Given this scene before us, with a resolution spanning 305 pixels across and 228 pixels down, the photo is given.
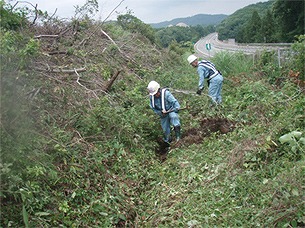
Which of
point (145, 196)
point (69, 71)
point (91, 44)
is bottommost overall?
point (145, 196)

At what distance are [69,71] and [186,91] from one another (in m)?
3.09

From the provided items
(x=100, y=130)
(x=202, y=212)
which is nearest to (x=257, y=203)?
(x=202, y=212)

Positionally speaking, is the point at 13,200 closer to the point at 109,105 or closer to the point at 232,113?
the point at 109,105

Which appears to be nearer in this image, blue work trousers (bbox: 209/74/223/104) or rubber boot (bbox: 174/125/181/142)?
rubber boot (bbox: 174/125/181/142)

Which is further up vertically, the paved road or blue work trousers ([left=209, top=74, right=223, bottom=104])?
the paved road

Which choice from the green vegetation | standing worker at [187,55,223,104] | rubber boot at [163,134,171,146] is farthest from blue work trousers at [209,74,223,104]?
rubber boot at [163,134,171,146]

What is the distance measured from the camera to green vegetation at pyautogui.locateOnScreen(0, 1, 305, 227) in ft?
12.8

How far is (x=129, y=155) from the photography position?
6.07 meters

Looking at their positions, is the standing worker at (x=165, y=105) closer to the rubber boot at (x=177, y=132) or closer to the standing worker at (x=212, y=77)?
the rubber boot at (x=177, y=132)

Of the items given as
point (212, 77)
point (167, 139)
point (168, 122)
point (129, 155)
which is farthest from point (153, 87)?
point (212, 77)

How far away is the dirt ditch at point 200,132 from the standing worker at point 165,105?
0.78 ft

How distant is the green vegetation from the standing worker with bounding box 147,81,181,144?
0.33 metres

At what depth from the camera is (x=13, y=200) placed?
388cm

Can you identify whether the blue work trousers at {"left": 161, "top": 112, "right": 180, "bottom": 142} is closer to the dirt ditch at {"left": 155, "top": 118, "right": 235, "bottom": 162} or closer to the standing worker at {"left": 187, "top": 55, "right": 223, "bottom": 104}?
the dirt ditch at {"left": 155, "top": 118, "right": 235, "bottom": 162}
